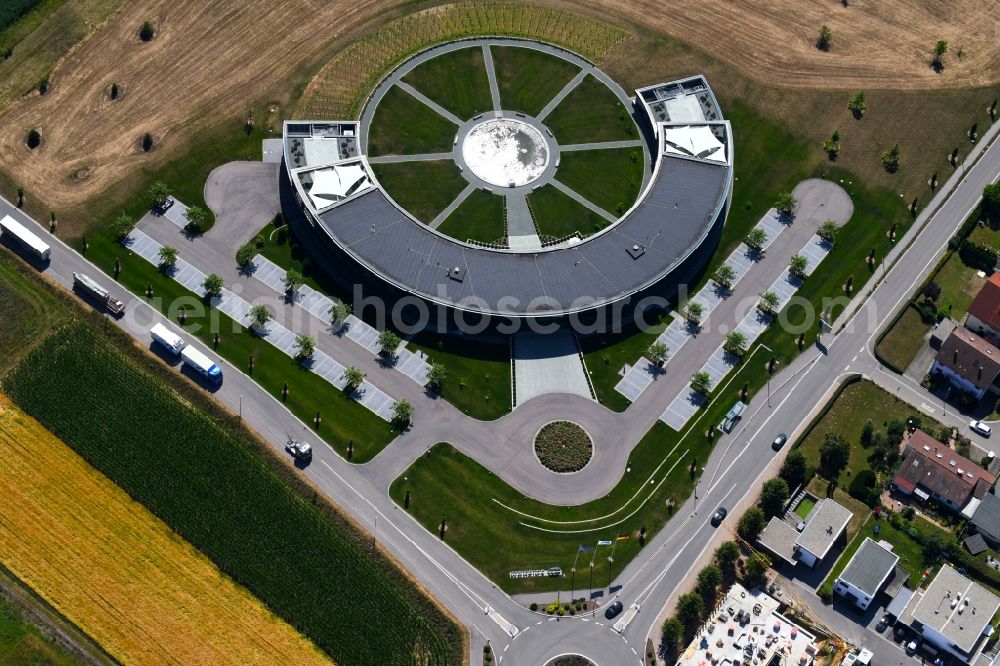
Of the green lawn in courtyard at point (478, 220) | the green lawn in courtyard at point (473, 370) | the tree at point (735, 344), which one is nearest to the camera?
the green lawn in courtyard at point (473, 370)

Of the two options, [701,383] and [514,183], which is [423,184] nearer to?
[514,183]

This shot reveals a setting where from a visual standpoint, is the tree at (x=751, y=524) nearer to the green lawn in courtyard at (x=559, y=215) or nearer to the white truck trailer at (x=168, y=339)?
the green lawn in courtyard at (x=559, y=215)

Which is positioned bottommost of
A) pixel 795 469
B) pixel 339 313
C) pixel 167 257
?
pixel 167 257

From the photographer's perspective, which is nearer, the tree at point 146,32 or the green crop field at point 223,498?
the green crop field at point 223,498

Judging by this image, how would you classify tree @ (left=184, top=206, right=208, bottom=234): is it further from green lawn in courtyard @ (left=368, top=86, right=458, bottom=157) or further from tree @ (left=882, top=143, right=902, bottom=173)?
tree @ (left=882, top=143, right=902, bottom=173)

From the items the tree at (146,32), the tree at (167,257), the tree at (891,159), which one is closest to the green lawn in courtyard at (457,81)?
the tree at (146,32)

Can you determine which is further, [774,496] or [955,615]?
[774,496]

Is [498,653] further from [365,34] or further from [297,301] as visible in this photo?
[365,34]

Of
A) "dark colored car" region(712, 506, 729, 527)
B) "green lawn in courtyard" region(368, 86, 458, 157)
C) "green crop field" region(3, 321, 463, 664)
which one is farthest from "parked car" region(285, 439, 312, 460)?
"dark colored car" region(712, 506, 729, 527)

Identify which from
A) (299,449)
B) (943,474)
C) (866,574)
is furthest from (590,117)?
(866,574)
